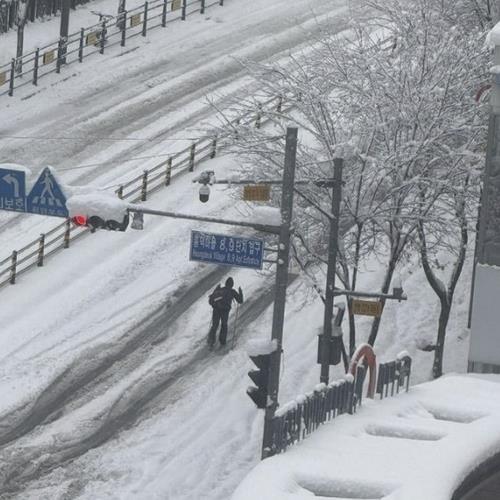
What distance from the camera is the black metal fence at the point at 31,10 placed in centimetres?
4718

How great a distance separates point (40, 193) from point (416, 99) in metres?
8.97

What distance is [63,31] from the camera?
45.8 meters

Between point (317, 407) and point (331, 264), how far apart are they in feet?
16.9

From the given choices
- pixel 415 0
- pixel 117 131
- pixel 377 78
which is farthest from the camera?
pixel 117 131

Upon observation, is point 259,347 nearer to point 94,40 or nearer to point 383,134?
point 383,134

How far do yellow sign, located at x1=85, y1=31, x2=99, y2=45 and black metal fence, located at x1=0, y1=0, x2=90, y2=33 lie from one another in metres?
2.24

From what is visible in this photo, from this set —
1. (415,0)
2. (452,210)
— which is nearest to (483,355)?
(452,210)

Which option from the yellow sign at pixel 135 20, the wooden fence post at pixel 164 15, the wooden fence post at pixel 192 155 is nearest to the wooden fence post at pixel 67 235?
the wooden fence post at pixel 192 155

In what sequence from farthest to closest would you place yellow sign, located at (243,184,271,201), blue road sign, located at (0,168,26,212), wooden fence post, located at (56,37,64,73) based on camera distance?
wooden fence post, located at (56,37,64,73) → blue road sign, located at (0,168,26,212) → yellow sign, located at (243,184,271,201)

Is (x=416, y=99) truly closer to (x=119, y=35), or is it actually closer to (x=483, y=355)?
(x=483, y=355)

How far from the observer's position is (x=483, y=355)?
27219 millimetres

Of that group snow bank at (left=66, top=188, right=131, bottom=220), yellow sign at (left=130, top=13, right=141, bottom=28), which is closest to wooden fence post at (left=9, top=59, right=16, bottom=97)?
yellow sign at (left=130, top=13, right=141, bottom=28)

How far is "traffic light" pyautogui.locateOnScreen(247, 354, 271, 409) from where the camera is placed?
19703mm

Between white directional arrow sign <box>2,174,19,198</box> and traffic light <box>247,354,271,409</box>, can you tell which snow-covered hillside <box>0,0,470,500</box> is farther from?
white directional arrow sign <box>2,174,19,198</box>
